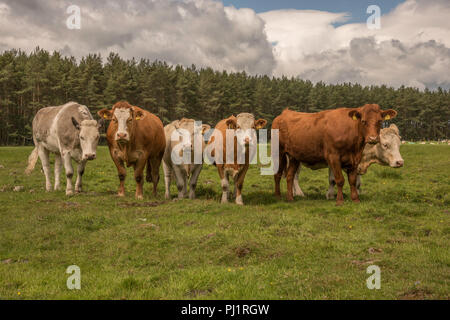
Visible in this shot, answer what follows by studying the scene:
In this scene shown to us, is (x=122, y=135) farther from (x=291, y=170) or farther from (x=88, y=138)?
(x=291, y=170)

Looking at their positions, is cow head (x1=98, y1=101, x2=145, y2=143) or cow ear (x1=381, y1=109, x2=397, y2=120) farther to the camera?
cow head (x1=98, y1=101, x2=145, y2=143)

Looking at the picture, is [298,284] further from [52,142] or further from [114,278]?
[52,142]

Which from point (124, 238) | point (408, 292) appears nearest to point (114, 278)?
point (124, 238)

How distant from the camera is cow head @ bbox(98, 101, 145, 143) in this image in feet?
37.7

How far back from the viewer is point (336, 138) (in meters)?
11.2

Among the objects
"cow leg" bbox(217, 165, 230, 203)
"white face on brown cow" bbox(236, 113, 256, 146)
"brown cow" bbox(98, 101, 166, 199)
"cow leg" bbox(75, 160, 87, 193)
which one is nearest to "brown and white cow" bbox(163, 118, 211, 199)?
"brown cow" bbox(98, 101, 166, 199)

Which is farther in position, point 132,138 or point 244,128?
point 132,138

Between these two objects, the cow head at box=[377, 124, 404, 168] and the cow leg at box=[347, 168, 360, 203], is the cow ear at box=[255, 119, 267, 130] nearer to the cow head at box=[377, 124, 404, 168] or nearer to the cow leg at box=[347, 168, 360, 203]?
the cow leg at box=[347, 168, 360, 203]

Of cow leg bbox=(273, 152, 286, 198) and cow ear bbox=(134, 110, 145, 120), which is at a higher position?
cow ear bbox=(134, 110, 145, 120)

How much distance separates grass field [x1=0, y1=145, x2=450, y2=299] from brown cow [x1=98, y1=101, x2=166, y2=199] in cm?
115

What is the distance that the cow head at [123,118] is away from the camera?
37.7ft

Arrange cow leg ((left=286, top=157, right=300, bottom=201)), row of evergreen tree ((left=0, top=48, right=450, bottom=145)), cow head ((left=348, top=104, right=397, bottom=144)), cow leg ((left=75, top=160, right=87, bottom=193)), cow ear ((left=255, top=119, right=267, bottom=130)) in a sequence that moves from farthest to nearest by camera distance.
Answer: row of evergreen tree ((left=0, top=48, right=450, bottom=145))
cow leg ((left=75, top=160, right=87, bottom=193))
cow leg ((left=286, top=157, right=300, bottom=201))
cow ear ((left=255, top=119, right=267, bottom=130))
cow head ((left=348, top=104, right=397, bottom=144))

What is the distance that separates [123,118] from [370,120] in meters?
7.33

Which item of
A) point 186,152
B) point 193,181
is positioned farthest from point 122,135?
point 193,181
